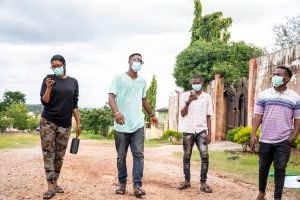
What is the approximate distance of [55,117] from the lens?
5.84m

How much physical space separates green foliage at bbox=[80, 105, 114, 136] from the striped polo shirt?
40270 mm

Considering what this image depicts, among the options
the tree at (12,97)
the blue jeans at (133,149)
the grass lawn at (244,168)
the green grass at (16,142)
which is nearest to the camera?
the blue jeans at (133,149)

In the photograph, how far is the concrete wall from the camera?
13578 millimetres

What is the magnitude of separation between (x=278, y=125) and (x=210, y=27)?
117ft

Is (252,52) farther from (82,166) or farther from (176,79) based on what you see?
(82,166)

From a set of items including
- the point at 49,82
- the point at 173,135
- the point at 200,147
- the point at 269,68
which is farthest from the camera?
the point at 173,135

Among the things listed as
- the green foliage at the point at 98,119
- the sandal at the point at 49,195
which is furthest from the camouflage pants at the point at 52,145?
the green foliage at the point at 98,119

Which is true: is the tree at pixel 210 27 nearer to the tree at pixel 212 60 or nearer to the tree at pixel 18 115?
the tree at pixel 212 60

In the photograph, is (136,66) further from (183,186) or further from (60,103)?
(183,186)

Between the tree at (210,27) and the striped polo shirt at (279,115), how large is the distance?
3473 cm

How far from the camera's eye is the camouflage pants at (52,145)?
227 inches

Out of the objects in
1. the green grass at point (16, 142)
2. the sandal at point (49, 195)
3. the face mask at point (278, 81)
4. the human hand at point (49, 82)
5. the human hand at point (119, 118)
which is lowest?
the green grass at point (16, 142)

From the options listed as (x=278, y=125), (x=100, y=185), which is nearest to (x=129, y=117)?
(x=100, y=185)

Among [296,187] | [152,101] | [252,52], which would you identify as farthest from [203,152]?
[152,101]
